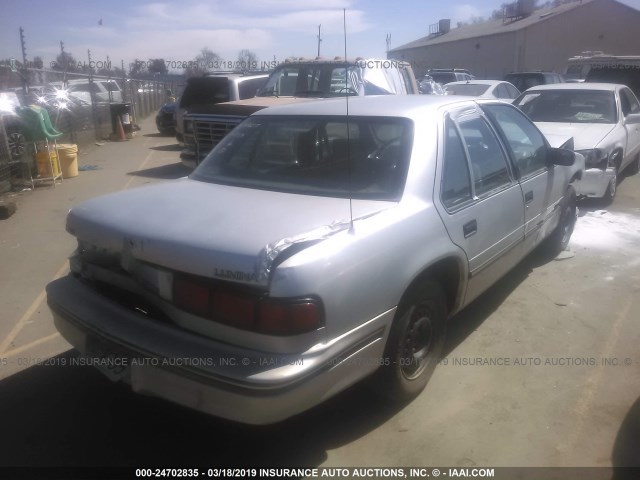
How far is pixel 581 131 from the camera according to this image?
7.55 m

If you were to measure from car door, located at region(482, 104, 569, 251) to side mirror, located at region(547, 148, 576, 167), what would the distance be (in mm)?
44

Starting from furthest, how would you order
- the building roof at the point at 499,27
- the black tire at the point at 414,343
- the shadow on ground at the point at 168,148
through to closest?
the building roof at the point at 499,27 → the shadow on ground at the point at 168,148 → the black tire at the point at 414,343

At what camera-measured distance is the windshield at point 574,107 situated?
26.6ft

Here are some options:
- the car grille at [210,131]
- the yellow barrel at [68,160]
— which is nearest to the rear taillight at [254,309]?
the car grille at [210,131]

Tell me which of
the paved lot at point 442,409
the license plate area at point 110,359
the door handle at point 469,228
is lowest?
the paved lot at point 442,409

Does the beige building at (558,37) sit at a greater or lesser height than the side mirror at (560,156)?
greater

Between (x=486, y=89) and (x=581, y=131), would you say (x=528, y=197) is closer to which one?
(x=581, y=131)

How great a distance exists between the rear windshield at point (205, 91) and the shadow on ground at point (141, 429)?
30.0ft

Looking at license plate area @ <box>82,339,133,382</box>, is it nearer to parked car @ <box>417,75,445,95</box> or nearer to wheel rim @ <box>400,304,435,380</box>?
wheel rim @ <box>400,304,435,380</box>

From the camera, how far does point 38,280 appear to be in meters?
5.00

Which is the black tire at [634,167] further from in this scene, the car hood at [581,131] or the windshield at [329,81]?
the windshield at [329,81]

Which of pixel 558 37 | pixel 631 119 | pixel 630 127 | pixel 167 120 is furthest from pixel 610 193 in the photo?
pixel 558 37

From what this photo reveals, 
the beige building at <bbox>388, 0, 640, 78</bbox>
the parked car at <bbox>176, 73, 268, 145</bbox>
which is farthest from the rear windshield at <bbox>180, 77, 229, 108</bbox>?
the beige building at <bbox>388, 0, 640, 78</bbox>

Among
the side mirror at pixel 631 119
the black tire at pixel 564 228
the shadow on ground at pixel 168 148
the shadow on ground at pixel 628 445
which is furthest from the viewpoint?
the shadow on ground at pixel 168 148
